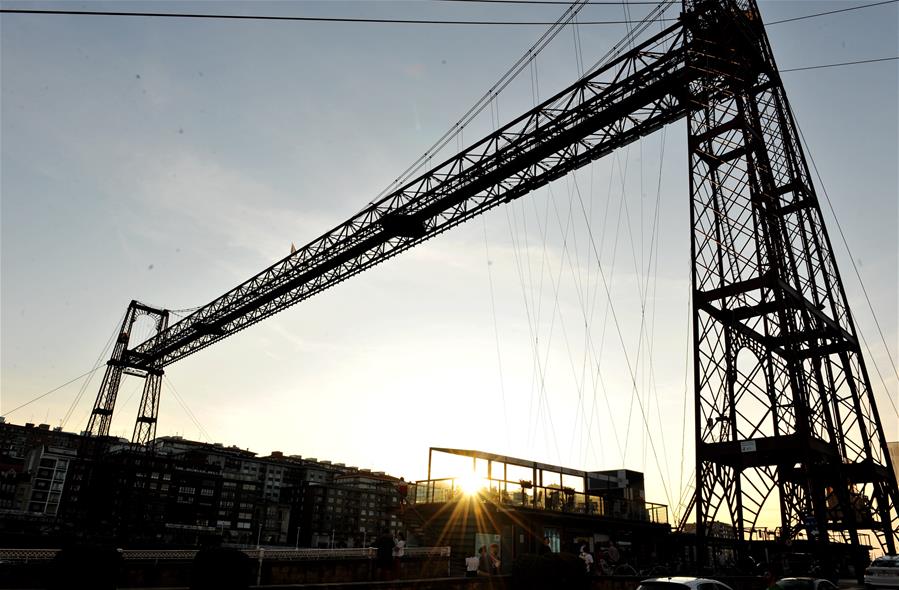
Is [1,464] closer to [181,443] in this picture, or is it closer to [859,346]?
[181,443]

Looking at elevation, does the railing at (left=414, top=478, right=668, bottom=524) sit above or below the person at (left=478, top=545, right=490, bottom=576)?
above

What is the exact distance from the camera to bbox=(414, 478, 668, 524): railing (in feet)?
64.3

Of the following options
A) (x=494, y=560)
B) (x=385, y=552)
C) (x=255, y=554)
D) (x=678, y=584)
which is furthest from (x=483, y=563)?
(x=678, y=584)

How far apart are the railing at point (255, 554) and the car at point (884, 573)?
12.0 metres

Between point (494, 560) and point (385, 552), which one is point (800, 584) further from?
point (385, 552)

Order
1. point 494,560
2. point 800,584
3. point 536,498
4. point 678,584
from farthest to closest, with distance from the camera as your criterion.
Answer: point 536,498
point 494,560
point 800,584
point 678,584

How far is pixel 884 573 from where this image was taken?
15047 millimetres

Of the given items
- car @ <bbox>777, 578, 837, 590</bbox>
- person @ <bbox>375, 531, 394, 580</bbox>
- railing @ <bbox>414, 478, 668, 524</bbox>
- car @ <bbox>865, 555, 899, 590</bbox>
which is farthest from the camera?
railing @ <bbox>414, 478, 668, 524</bbox>

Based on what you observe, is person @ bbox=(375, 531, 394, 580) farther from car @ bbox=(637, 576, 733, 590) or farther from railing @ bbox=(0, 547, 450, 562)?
car @ bbox=(637, 576, 733, 590)

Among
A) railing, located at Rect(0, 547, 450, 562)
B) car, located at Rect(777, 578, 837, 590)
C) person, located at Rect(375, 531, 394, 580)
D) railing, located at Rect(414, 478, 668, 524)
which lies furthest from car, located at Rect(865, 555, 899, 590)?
person, located at Rect(375, 531, 394, 580)

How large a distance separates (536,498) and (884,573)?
10.0 m

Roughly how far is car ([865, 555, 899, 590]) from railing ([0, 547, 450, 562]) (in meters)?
12.0

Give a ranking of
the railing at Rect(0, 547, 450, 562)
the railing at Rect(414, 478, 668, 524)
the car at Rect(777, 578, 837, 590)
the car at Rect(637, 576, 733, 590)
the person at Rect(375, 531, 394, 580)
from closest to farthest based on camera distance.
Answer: the car at Rect(637, 576, 733, 590) → the car at Rect(777, 578, 837, 590) → the person at Rect(375, 531, 394, 580) → the railing at Rect(0, 547, 450, 562) → the railing at Rect(414, 478, 668, 524)

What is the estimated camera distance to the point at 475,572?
16.1 metres
